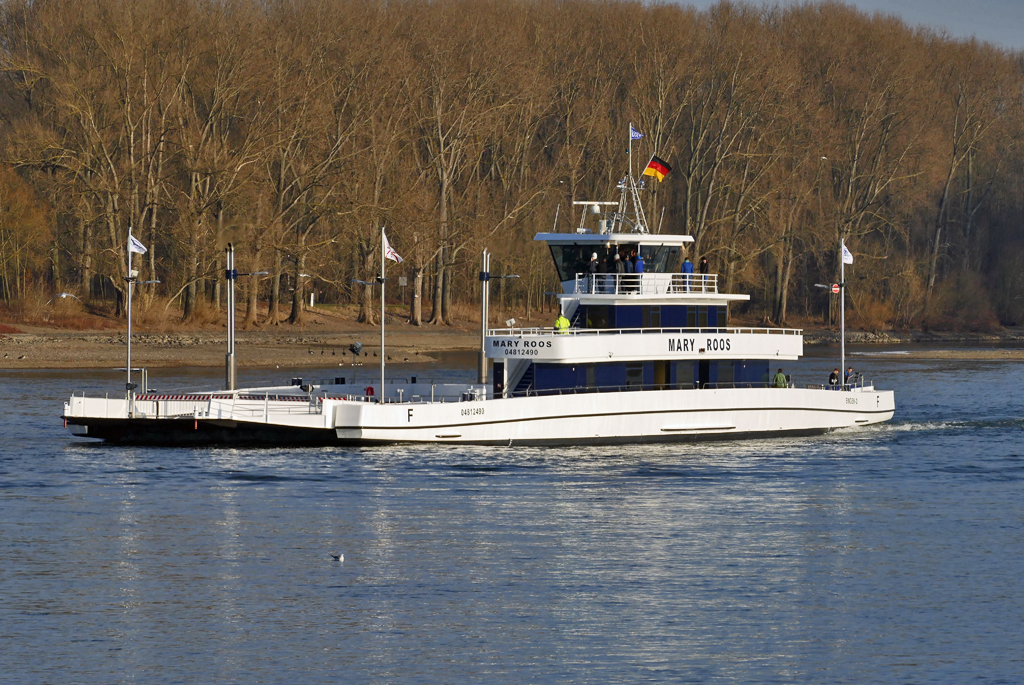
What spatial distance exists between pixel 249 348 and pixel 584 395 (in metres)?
48.6

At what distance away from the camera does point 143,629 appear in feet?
82.3

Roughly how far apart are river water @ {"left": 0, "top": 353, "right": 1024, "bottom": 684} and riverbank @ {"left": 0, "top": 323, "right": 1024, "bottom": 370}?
3761 cm

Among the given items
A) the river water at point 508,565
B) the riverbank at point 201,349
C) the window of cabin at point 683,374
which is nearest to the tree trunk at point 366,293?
the riverbank at point 201,349

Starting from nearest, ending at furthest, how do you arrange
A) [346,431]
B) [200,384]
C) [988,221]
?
[346,431]
[200,384]
[988,221]

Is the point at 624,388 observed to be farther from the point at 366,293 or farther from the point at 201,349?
the point at 366,293

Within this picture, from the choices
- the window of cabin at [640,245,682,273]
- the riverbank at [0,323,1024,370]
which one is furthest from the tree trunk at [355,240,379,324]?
the window of cabin at [640,245,682,273]

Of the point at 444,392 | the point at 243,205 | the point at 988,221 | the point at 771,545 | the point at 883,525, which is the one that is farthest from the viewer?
the point at 988,221

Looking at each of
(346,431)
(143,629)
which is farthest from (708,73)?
(143,629)

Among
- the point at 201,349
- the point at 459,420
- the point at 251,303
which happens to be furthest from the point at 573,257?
the point at 251,303

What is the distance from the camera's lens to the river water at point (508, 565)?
23578 mm

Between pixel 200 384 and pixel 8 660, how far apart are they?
48.4 metres

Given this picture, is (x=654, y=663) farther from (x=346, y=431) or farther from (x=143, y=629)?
(x=346, y=431)

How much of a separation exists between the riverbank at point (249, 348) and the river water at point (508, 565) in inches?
1481

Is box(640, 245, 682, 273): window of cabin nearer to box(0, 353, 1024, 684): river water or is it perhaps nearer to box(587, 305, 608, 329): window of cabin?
box(587, 305, 608, 329): window of cabin
